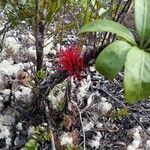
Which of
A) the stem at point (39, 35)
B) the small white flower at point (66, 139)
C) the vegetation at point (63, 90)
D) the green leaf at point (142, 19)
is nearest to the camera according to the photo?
the green leaf at point (142, 19)

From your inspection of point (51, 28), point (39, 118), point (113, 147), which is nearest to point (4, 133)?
point (39, 118)

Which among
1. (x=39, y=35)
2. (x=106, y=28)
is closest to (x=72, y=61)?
(x=106, y=28)

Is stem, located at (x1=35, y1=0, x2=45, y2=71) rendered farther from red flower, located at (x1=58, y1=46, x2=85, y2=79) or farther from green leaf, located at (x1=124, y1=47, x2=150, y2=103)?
green leaf, located at (x1=124, y1=47, x2=150, y2=103)

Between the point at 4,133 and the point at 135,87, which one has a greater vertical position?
the point at 135,87

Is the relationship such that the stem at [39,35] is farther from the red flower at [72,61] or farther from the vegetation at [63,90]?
the red flower at [72,61]

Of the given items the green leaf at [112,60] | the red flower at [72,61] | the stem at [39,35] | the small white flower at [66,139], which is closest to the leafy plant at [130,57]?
the green leaf at [112,60]

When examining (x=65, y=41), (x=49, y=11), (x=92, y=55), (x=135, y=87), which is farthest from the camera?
(x=65, y=41)

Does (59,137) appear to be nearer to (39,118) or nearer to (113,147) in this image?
(39,118)

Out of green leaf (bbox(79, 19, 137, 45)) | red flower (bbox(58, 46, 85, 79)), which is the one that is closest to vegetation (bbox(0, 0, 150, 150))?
red flower (bbox(58, 46, 85, 79))

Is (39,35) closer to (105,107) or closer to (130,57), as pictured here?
(105,107)
